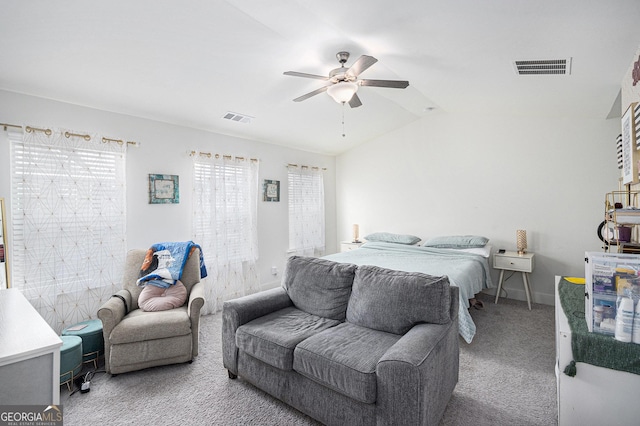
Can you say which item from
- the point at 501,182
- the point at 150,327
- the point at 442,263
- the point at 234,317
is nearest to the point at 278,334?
the point at 234,317

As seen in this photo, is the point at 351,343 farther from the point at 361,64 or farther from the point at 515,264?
the point at 515,264

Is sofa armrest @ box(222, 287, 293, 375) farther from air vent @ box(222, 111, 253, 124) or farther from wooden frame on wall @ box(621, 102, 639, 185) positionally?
wooden frame on wall @ box(621, 102, 639, 185)

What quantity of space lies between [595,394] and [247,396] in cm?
198

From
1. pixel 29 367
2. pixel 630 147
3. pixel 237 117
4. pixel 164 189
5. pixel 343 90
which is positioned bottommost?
pixel 29 367

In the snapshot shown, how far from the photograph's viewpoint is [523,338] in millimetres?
3012

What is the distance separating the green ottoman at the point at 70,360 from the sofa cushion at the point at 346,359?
1.68m

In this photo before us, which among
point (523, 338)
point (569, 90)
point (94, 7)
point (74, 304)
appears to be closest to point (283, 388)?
point (74, 304)

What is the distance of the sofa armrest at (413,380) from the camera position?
1.49 metres

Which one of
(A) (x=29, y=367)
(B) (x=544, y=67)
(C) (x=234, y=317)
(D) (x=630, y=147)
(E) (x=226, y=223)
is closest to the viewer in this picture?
(A) (x=29, y=367)

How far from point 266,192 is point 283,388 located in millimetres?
3099

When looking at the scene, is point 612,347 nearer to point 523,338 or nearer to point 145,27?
point 523,338

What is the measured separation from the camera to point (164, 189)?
353cm

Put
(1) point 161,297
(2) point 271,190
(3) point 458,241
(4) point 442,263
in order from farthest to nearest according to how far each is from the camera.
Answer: (2) point 271,190 < (3) point 458,241 < (4) point 442,263 < (1) point 161,297

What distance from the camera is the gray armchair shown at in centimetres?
239
